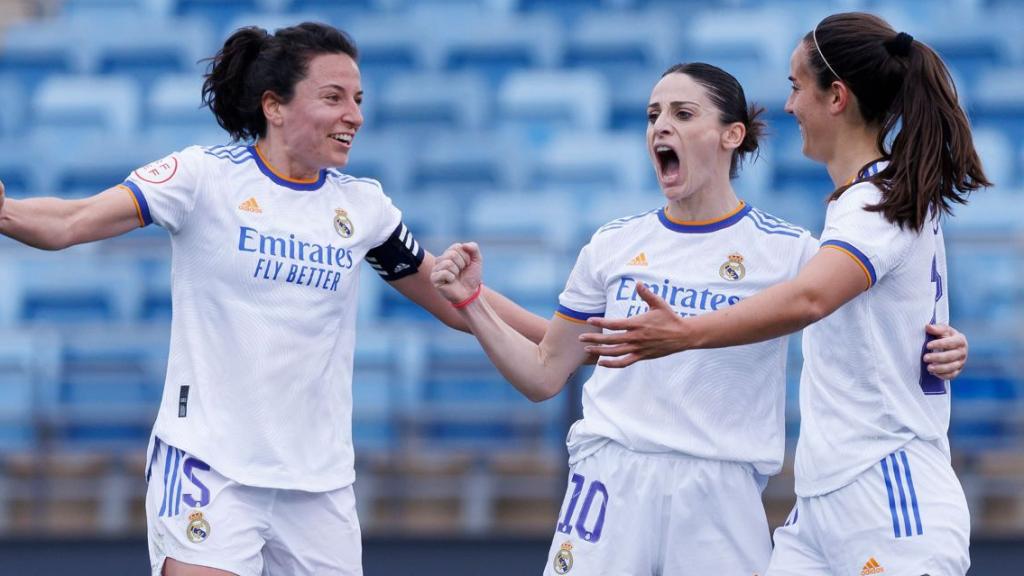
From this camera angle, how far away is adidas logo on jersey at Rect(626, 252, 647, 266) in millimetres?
3811

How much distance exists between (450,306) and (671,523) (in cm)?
97

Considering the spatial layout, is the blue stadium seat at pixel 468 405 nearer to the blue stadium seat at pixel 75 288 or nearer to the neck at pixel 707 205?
the blue stadium seat at pixel 75 288

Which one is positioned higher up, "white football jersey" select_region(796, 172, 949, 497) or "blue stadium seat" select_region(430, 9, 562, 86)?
"blue stadium seat" select_region(430, 9, 562, 86)

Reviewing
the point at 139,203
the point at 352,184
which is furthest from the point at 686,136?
the point at 139,203

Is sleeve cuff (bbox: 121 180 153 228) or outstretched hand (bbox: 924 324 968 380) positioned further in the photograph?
sleeve cuff (bbox: 121 180 153 228)

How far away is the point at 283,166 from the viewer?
3932mm

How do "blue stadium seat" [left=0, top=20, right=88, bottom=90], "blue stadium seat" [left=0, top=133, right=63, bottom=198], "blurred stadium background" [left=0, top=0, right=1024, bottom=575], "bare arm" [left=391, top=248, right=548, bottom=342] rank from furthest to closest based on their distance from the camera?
"blue stadium seat" [left=0, top=20, right=88, bottom=90] → "blue stadium seat" [left=0, top=133, right=63, bottom=198] → "blurred stadium background" [left=0, top=0, right=1024, bottom=575] → "bare arm" [left=391, top=248, right=548, bottom=342]

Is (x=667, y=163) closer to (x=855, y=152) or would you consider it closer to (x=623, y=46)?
(x=855, y=152)

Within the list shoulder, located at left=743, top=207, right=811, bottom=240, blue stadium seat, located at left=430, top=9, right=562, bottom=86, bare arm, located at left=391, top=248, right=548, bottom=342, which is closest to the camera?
shoulder, located at left=743, top=207, right=811, bottom=240

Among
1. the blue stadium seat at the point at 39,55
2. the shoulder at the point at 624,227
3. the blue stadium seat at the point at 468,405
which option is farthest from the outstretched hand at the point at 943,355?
the blue stadium seat at the point at 39,55

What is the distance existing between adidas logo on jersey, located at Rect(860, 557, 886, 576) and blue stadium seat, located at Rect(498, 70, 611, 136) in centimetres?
592

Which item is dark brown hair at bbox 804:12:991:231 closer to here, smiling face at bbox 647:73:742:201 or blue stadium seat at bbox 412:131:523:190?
smiling face at bbox 647:73:742:201

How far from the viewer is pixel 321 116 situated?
3.89 meters

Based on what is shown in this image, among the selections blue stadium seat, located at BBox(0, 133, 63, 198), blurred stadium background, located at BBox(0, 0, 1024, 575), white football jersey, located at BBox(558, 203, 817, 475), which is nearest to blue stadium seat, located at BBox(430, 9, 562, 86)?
blurred stadium background, located at BBox(0, 0, 1024, 575)
